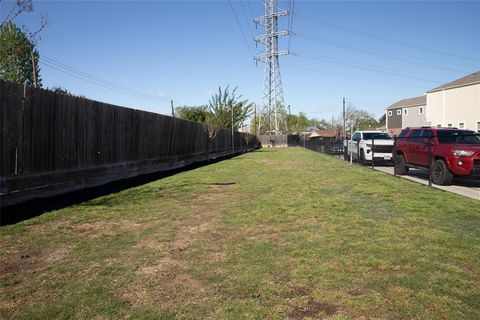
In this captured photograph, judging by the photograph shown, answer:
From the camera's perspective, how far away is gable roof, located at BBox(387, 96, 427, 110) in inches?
2384

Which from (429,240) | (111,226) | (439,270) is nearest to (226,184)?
(111,226)

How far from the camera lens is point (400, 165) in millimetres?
14742

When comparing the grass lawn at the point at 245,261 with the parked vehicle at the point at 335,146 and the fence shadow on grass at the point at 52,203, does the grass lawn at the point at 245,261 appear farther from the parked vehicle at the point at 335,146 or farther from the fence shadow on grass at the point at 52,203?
the parked vehicle at the point at 335,146

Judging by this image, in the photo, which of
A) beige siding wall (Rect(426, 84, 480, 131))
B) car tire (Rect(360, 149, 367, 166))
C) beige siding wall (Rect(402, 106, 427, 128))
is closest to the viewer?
car tire (Rect(360, 149, 367, 166))

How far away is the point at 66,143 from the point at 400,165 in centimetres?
1163

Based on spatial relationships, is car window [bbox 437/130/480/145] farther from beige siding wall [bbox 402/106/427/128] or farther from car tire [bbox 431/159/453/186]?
beige siding wall [bbox 402/106/427/128]

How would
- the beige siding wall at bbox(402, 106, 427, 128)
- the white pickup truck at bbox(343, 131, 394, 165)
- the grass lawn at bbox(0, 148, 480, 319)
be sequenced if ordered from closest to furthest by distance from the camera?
the grass lawn at bbox(0, 148, 480, 319)
the white pickup truck at bbox(343, 131, 394, 165)
the beige siding wall at bbox(402, 106, 427, 128)

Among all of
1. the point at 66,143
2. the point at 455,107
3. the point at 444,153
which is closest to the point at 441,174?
the point at 444,153

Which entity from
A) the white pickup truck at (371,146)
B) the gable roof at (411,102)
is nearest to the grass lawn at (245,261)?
the white pickup truck at (371,146)

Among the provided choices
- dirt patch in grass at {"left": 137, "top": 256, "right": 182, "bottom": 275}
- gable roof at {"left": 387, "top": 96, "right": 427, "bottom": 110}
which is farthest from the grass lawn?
gable roof at {"left": 387, "top": 96, "right": 427, "bottom": 110}

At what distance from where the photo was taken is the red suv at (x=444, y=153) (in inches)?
421

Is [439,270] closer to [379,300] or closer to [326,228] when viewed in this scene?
[379,300]

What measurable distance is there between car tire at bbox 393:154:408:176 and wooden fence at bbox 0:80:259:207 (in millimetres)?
9253

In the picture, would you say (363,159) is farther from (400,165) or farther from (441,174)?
Result: (441,174)
